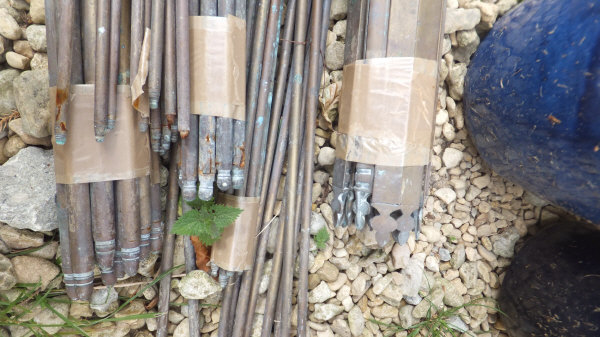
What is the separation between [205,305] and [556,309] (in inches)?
51.6

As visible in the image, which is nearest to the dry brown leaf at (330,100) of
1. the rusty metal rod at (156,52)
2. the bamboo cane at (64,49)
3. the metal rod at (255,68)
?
the metal rod at (255,68)

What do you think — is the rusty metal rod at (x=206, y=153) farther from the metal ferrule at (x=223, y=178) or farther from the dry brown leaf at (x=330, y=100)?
the dry brown leaf at (x=330, y=100)

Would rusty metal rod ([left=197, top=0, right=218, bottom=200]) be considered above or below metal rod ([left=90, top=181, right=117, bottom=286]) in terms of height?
above

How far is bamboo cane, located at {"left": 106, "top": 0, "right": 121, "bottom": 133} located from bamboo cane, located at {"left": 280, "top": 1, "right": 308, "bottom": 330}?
1.94 feet

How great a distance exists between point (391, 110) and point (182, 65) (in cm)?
68

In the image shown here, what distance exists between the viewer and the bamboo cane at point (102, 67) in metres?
0.96

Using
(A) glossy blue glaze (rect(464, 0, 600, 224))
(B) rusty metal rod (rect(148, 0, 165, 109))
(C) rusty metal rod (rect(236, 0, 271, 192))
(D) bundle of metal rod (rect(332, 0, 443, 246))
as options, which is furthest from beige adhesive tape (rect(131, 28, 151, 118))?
(A) glossy blue glaze (rect(464, 0, 600, 224))

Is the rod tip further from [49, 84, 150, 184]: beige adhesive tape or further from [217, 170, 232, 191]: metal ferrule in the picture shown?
[217, 170, 232, 191]: metal ferrule

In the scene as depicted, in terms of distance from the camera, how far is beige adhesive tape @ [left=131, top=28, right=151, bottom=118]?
979 millimetres

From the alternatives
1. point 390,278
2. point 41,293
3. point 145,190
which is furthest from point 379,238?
point 41,293

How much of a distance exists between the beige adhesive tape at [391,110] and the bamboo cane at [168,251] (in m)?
0.67

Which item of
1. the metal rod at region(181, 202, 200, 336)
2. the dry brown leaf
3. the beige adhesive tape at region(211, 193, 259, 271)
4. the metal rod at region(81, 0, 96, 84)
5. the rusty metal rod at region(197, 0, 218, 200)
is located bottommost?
the metal rod at region(181, 202, 200, 336)

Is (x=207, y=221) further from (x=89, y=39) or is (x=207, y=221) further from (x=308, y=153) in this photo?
(x=89, y=39)

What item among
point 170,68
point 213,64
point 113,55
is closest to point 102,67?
point 113,55
